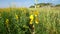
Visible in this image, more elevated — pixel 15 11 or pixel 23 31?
pixel 15 11

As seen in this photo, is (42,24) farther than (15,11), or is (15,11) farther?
(15,11)

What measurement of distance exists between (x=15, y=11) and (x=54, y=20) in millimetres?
1216

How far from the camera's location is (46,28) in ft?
19.3

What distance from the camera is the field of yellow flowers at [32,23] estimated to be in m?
5.75

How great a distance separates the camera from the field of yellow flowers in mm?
5750

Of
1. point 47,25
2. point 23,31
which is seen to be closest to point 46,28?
point 47,25

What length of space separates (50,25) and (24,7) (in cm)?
88

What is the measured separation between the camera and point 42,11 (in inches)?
254

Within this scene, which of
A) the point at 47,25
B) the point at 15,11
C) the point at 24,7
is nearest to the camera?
the point at 47,25

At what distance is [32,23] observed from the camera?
5.71 meters

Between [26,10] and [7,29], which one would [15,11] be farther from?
[7,29]

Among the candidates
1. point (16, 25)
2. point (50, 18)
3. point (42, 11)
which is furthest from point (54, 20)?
point (16, 25)

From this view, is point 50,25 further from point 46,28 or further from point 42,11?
point 42,11

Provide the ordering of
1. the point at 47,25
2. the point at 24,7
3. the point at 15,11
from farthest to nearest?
the point at 15,11, the point at 24,7, the point at 47,25
